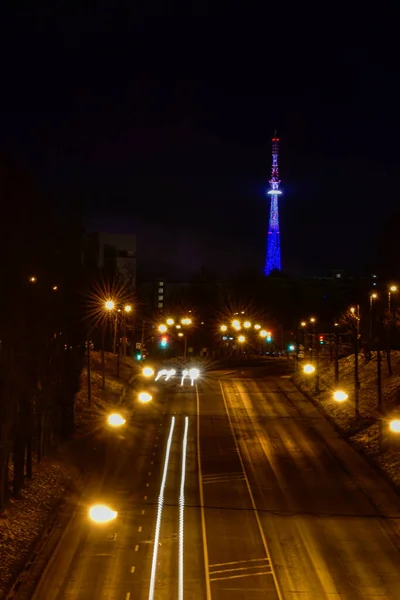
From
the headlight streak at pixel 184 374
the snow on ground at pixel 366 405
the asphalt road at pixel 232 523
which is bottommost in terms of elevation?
the asphalt road at pixel 232 523

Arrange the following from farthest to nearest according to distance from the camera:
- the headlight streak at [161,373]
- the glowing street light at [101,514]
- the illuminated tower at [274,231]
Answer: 1. the illuminated tower at [274,231]
2. the headlight streak at [161,373]
3. the glowing street light at [101,514]

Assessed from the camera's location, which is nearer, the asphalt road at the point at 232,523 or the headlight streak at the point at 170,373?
the asphalt road at the point at 232,523

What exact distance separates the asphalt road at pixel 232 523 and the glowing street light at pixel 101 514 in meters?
0.28

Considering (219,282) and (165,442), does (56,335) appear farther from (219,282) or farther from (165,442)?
(219,282)

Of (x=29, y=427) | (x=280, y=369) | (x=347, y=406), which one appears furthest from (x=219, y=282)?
(x=29, y=427)

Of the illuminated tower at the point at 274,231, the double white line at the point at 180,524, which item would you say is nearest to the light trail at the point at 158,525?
the double white line at the point at 180,524

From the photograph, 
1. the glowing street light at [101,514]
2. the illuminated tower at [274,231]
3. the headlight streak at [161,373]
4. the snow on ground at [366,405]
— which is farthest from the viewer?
the illuminated tower at [274,231]

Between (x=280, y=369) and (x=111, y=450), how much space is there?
1373 inches

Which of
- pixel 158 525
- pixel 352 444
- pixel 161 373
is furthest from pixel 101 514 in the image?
pixel 161 373

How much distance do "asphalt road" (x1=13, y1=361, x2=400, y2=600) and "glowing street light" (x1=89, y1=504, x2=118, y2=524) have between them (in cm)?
28

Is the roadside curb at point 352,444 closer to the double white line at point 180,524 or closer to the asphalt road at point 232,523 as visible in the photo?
the asphalt road at point 232,523

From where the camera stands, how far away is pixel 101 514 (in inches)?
795

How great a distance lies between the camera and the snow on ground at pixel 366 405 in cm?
2766

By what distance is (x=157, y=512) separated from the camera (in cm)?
2073
